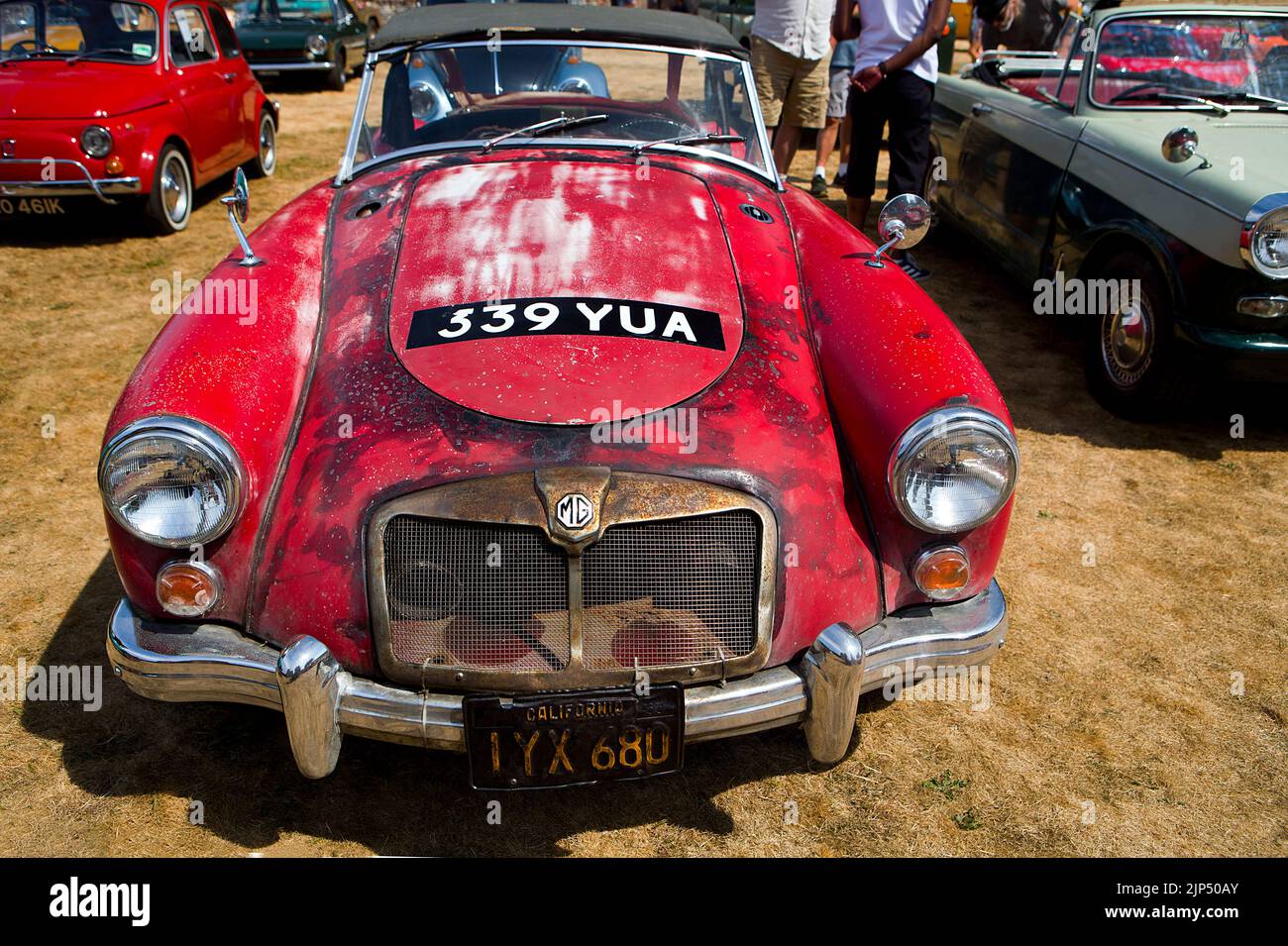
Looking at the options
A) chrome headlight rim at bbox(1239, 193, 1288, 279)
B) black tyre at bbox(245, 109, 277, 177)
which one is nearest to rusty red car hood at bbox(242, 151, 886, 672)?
chrome headlight rim at bbox(1239, 193, 1288, 279)

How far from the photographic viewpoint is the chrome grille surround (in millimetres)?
2268

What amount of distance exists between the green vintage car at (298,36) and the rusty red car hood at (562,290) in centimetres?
1094

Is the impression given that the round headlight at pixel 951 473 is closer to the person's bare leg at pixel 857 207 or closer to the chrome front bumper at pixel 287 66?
the person's bare leg at pixel 857 207

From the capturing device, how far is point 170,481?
94.4 inches

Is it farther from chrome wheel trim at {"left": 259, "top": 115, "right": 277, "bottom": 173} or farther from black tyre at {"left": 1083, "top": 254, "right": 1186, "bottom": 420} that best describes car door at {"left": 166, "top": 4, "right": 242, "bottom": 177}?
black tyre at {"left": 1083, "top": 254, "right": 1186, "bottom": 420}

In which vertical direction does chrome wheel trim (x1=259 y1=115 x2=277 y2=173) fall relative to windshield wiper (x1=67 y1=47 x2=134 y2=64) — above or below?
below

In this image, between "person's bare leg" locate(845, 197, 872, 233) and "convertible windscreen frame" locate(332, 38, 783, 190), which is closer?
"convertible windscreen frame" locate(332, 38, 783, 190)

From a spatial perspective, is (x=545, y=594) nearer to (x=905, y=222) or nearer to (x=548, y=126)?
(x=905, y=222)

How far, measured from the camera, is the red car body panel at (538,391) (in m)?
2.39

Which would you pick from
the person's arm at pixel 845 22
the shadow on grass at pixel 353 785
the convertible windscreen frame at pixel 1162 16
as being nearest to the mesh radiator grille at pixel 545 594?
the shadow on grass at pixel 353 785

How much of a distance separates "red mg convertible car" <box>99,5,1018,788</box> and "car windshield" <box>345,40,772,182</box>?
110 cm

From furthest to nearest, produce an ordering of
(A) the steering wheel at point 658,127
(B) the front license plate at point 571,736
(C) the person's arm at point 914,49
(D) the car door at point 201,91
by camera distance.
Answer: (D) the car door at point 201,91 < (C) the person's arm at point 914,49 < (A) the steering wheel at point 658,127 < (B) the front license plate at point 571,736

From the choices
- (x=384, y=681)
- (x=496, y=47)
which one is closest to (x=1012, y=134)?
(x=496, y=47)

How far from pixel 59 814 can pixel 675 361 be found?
1.98 metres
